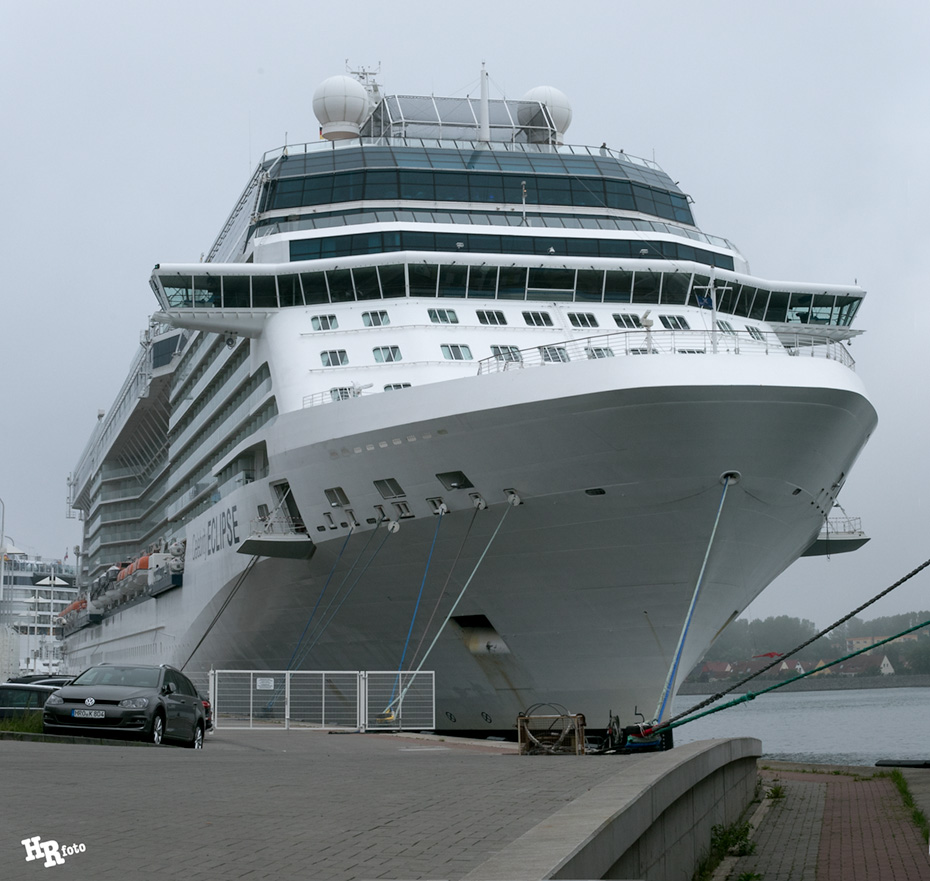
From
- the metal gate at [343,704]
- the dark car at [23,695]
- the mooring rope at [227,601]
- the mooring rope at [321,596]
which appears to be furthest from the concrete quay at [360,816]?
A: the mooring rope at [227,601]

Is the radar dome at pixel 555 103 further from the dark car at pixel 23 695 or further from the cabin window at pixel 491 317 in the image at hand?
the dark car at pixel 23 695

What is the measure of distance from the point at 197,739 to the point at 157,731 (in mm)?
1158

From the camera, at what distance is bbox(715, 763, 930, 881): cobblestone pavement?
1052 centimetres

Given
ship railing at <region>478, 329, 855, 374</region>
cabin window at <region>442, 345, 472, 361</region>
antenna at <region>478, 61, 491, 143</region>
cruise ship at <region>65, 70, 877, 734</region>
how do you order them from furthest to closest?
1. antenna at <region>478, 61, 491, 143</region>
2. cabin window at <region>442, 345, 472, 361</region>
3. ship railing at <region>478, 329, 855, 374</region>
4. cruise ship at <region>65, 70, 877, 734</region>

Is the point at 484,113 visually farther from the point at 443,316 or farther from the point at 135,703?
the point at 135,703

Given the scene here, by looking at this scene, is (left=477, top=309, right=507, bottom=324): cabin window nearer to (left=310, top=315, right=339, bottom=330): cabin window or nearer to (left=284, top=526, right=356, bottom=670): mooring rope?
(left=310, top=315, right=339, bottom=330): cabin window

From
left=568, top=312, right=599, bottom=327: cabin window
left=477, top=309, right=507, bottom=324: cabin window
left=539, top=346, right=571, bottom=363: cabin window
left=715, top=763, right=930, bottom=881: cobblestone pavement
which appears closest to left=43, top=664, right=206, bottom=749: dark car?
left=715, top=763, right=930, bottom=881: cobblestone pavement

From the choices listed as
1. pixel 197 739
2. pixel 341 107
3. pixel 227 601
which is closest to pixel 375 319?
pixel 227 601

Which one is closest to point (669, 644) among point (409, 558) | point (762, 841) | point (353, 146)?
point (409, 558)

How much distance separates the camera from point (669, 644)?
66.7 ft

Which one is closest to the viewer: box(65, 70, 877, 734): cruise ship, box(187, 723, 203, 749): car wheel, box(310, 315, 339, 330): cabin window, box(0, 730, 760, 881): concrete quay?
box(0, 730, 760, 881): concrete quay

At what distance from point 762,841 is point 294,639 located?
14988 millimetres

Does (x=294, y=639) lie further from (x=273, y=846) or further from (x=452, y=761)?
(x=273, y=846)

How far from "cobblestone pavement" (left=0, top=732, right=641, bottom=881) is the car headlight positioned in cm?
268
